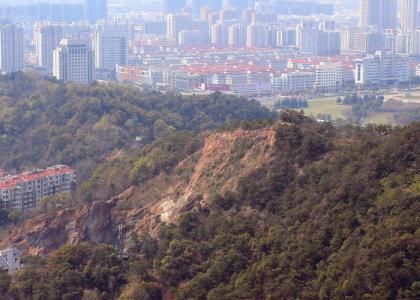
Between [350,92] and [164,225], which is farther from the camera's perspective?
[350,92]

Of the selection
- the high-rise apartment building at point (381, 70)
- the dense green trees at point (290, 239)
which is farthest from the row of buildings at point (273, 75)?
the dense green trees at point (290, 239)

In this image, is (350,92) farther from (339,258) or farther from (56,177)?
(339,258)

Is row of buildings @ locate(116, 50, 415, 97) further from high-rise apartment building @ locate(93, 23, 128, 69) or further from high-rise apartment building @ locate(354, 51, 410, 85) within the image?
high-rise apartment building @ locate(93, 23, 128, 69)

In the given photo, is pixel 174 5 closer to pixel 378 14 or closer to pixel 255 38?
pixel 255 38

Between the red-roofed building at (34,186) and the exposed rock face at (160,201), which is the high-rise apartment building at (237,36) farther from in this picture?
the exposed rock face at (160,201)

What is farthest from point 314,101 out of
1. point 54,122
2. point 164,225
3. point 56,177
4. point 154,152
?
point 164,225

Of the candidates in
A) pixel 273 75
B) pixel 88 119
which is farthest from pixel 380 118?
pixel 273 75
